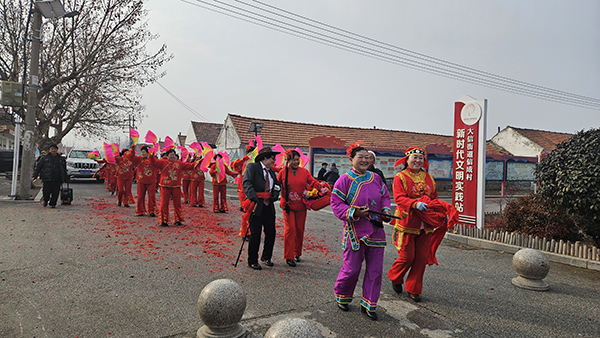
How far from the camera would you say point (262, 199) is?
222 inches

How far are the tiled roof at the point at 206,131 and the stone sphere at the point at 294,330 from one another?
37037mm

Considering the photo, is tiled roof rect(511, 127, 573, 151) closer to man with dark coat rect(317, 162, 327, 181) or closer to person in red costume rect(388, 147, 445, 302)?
man with dark coat rect(317, 162, 327, 181)

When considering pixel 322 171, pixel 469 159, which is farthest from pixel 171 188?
pixel 322 171

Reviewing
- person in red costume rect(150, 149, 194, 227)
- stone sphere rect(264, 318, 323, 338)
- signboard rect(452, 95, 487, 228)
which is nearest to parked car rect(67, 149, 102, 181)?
person in red costume rect(150, 149, 194, 227)

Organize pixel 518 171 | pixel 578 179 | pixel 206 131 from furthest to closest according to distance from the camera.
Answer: pixel 206 131
pixel 518 171
pixel 578 179

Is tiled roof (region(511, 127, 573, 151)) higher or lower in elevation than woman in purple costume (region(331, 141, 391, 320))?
higher

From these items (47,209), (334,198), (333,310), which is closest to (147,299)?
(333,310)

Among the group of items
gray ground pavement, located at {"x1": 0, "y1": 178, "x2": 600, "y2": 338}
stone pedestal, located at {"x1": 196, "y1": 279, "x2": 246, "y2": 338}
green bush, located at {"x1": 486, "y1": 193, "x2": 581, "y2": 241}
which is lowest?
gray ground pavement, located at {"x1": 0, "y1": 178, "x2": 600, "y2": 338}

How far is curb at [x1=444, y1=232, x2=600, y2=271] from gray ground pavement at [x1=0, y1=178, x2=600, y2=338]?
0.51 ft

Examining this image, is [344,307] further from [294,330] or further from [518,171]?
[518,171]

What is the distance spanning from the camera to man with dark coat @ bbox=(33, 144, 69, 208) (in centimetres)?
1069

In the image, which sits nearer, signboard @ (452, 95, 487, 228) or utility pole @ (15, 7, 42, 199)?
signboard @ (452, 95, 487, 228)

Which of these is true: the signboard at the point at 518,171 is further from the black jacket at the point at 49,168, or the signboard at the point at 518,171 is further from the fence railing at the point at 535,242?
the black jacket at the point at 49,168

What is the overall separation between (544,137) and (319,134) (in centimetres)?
2349
